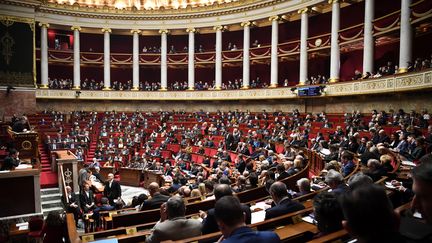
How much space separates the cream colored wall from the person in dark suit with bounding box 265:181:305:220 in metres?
12.6

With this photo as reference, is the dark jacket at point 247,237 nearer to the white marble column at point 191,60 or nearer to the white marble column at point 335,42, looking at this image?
the white marble column at point 335,42

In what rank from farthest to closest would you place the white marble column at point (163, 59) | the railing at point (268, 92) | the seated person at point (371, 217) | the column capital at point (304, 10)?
the white marble column at point (163, 59), the column capital at point (304, 10), the railing at point (268, 92), the seated person at point (371, 217)

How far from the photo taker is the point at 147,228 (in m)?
4.64

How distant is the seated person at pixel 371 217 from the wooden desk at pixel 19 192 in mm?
9206

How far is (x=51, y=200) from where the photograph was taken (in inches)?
458

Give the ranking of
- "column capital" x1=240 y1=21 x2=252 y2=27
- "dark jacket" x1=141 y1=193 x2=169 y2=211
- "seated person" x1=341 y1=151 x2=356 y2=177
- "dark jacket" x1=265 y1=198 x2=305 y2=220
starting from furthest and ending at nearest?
"column capital" x1=240 y1=21 x2=252 y2=27, "seated person" x1=341 y1=151 x2=356 y2=177, "dark jacket" x1=141 y1=193 x2=169 y2=211, "dark jacket" x1=265 y1=198 x2=305 y2=220

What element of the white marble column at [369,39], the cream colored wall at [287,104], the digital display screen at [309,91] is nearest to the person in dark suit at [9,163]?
the cream colored wall at [287,104]

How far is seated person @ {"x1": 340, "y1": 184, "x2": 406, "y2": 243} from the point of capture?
1.57 meters

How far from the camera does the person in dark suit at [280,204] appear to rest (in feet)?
12.7

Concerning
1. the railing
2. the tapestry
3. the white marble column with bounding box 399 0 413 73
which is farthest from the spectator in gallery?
the tapestry

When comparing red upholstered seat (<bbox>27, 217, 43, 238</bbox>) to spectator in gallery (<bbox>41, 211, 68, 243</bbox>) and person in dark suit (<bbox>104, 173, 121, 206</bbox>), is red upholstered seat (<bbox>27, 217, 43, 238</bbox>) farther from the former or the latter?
person in dark suit (<bbox>104, 173, 121, 206</bbox>)

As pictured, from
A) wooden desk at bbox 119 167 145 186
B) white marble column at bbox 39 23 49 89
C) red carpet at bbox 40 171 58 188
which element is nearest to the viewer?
red carpet at bbox 40 171 58 188

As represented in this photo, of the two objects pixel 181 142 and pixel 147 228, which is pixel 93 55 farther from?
pixel 147 228

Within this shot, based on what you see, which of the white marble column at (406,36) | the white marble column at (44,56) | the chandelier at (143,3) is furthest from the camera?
the chandelier at (143,3)
